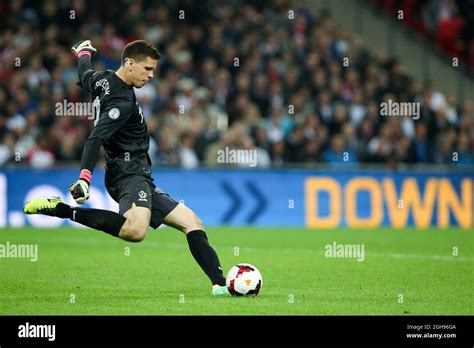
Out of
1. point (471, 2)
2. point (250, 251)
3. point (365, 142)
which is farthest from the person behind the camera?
point (471, 2)

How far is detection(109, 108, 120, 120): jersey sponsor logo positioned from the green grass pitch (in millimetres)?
1704

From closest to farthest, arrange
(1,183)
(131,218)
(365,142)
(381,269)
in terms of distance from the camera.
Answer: (131,218)
(381,269)
(1,183)
(365,142)

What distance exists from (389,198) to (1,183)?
7381 mm

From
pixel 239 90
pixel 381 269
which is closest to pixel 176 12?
pixel 239 90

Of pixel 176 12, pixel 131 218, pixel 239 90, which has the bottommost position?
pixel 131 218

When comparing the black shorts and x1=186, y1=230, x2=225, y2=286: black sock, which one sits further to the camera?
x1=186, y1=230, x2=225, y2=286: black sock

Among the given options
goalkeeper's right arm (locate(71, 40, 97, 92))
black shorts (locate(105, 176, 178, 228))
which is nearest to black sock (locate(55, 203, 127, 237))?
black shorts (locate(105, 176, 178, 228))

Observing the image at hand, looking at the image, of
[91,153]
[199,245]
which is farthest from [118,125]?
[199,245]

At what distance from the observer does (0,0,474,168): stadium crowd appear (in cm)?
2162

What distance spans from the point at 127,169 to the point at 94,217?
23.3 inches

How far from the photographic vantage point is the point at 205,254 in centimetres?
1044

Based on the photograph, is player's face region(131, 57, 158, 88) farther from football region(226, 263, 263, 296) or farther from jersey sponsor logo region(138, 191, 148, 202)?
football region(226, 263, 263, 296)

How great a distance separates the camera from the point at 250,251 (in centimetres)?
1608

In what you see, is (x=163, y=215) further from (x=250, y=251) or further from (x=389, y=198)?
(x=389, y=198)
